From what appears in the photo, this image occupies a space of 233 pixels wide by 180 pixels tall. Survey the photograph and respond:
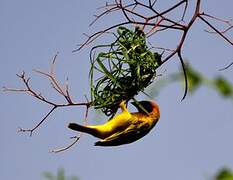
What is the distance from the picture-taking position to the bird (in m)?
2.15

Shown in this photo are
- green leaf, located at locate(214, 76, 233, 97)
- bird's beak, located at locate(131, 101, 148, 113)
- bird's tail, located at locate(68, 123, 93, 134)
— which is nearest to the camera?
green leaf, located at locate(214, 76, 233, 97)

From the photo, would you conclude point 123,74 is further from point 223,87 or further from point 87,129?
point 223,87

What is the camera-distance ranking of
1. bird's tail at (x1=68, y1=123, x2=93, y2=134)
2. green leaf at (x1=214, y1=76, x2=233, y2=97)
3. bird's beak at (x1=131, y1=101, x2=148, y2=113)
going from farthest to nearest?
bird's beak at (x1=131, y1=101, x2=148, y2=113)
bird's tail at (x1=68, y1=123, x2=93, y2=134)
green leaf at (x1=214, y1=76, x2=233, y2=97)

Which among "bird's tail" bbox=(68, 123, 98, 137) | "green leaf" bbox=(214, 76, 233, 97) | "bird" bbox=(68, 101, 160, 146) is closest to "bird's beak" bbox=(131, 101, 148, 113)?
"bird" bbox=(68, 101, 160, 146)

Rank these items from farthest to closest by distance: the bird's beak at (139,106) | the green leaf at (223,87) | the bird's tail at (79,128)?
the bird's beak at (139,106) → the bird's tail at (79,128) → the green leaf at (223,87)

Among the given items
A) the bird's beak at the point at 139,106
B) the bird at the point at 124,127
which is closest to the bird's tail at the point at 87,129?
the bird at the point at 124,127

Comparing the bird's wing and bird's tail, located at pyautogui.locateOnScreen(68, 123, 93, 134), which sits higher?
bird's tail, located at pyautogui.locateOnScreen(68, 123, 93, 134)

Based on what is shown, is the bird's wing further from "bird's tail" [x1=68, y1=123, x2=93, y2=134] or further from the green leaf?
the green leaf

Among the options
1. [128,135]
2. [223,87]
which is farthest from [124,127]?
[223,87]

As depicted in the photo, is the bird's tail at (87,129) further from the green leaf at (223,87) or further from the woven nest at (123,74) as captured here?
the green leaf at (223,87)

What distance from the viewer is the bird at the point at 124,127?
7.06ft

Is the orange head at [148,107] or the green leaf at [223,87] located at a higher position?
the orange head at [148,107]

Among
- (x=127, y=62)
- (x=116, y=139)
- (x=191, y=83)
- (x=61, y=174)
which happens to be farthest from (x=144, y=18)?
(x=191, y=83)

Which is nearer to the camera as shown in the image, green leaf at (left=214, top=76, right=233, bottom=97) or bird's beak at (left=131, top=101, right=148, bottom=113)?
green leaf at (left=214, top=76, right=233, bottom=97)
